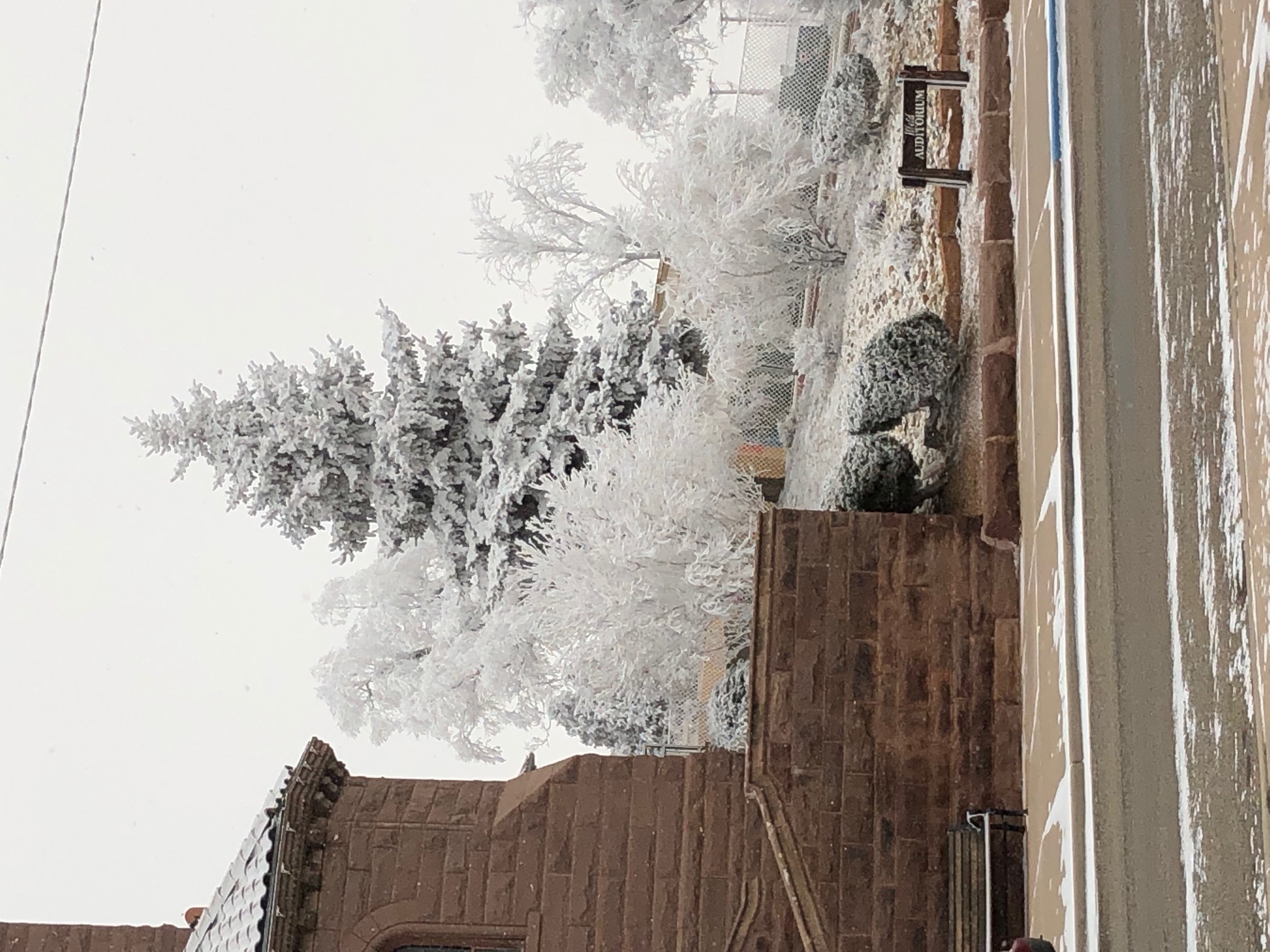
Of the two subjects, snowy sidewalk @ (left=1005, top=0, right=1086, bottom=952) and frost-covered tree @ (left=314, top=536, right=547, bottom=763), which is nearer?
snowy sidewalk @ (left=1005, top=0, right=1086, bottom=952)

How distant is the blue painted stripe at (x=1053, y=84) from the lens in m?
3.79

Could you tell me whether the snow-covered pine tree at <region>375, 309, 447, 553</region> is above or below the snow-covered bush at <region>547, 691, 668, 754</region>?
above

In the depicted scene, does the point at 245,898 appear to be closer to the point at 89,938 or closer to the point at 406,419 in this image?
the point at 89,938

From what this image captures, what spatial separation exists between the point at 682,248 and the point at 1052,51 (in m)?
6.68

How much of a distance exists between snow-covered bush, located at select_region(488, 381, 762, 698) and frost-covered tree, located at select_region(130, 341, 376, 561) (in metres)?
1.95

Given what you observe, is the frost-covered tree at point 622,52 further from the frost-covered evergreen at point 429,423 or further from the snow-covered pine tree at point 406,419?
the snow-covered pine tree at point 406,419

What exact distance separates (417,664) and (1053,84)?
9217mm

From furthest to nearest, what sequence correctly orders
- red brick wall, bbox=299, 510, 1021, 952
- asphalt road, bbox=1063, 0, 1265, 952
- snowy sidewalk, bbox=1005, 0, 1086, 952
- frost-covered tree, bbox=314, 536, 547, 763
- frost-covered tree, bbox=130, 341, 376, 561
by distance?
frost-covered tree, bbox=314, 536, 547, 763 → frost-covered tree, bbox=130, 341, 376, 561 → red brick wall, bbox=299, 510, 1021, 952 → snowy sidewalk, bbox=1005, 0, 1086, 952 → asphalt road, bbox=1063, 0, 1265, 952

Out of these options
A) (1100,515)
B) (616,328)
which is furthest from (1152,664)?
(616,328)

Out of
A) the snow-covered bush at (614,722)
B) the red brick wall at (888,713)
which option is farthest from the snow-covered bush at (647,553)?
the snow-covered bush at (614,722)

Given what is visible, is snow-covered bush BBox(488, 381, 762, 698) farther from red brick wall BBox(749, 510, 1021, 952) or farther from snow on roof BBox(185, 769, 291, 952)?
snow on roof BBox(185, 769, 291, 952)

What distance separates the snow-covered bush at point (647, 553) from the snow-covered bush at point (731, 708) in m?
0.35

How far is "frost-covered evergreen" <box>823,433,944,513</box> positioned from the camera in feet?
23.8

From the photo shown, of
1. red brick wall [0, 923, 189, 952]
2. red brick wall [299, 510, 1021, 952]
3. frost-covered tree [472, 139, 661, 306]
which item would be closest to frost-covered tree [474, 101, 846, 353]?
frost-covered tree [472, 139, 661, 306]
